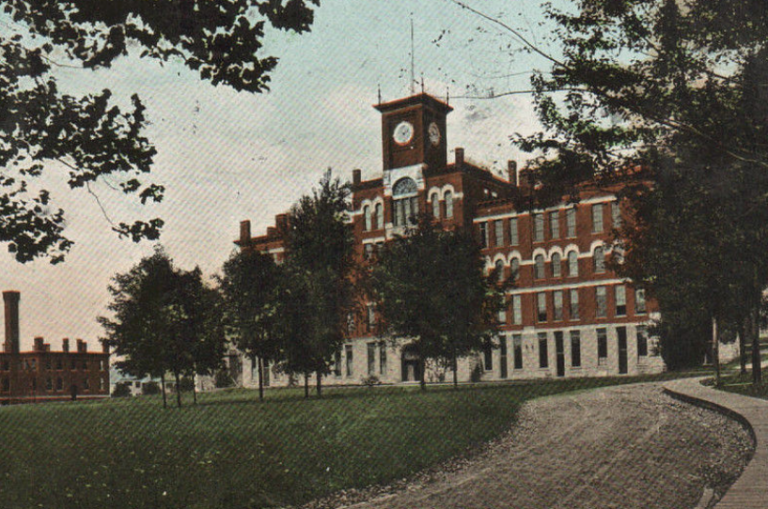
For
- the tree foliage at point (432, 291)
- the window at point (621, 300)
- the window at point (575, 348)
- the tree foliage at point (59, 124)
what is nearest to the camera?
the tree foliage at point (59, 124)

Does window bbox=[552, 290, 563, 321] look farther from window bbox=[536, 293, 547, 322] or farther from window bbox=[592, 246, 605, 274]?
window bbox=[592, 246, 605, 274]

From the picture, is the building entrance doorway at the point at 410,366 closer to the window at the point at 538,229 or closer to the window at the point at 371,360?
the window at the point at 371,360

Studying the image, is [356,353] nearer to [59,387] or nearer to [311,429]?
[311,429]

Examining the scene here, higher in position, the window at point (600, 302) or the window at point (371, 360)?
the window at point (600, 302)

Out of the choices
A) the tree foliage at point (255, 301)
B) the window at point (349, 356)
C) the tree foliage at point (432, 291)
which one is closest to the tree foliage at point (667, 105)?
the tree foliage at point (432, 291)

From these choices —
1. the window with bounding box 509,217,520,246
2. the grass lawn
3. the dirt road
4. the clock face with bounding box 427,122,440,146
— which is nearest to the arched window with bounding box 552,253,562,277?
the window with bounding box 509,217,520,246

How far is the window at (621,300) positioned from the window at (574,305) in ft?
9.77

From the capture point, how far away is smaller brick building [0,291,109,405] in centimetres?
8644

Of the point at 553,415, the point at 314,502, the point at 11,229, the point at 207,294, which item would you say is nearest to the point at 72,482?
the point at 314,502

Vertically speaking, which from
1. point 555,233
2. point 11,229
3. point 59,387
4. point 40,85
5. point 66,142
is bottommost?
point 59,387

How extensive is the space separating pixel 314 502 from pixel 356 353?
52.8 metres

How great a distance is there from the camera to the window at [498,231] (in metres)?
59.2

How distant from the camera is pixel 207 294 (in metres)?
37.2

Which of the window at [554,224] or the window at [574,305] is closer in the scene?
the window at [574,305]
